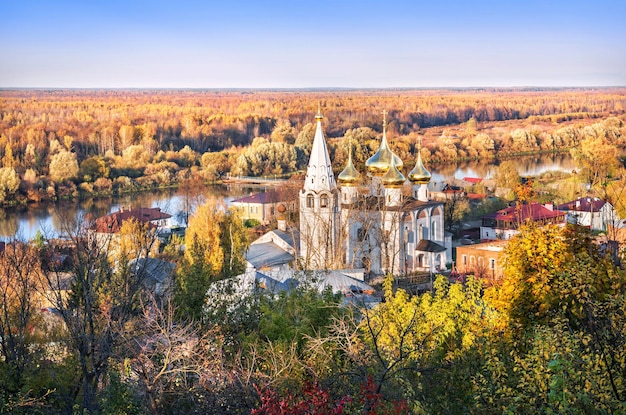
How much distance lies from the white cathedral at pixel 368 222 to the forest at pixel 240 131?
996 cm

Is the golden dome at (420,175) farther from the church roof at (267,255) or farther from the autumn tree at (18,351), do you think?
the autumn tree at (18,351)

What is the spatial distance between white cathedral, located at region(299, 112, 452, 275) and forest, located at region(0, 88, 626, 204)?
9962mm

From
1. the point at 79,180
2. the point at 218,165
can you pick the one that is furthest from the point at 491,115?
the point at 79,180

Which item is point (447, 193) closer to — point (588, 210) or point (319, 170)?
point (588, 210)

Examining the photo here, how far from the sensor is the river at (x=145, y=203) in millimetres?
19781

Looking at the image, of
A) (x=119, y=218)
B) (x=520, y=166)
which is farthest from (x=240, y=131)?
(x=119, y=218)

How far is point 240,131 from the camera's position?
4016cm

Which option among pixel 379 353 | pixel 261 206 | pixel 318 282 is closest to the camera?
pixel 379 353

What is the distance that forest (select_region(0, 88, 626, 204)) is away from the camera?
2902 cm

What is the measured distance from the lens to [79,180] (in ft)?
92.8

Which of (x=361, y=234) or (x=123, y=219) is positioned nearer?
(x=361, y=234)

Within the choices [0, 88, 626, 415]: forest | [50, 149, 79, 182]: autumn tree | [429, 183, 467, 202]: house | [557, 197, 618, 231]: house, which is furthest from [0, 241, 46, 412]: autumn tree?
[50, 149, 79, 182]: autumn tree

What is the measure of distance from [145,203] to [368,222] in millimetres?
13533

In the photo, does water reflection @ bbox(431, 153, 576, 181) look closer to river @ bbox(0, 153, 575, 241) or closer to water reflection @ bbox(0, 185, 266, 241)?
river @ bbox(0, 153, 575, 241)
